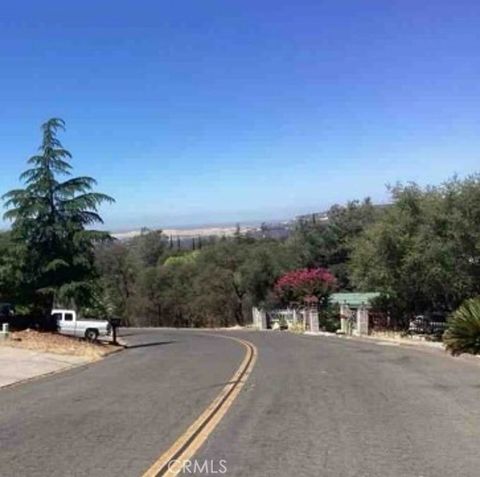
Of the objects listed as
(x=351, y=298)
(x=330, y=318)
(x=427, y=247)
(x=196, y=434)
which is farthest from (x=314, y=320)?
(x=196, y=434)

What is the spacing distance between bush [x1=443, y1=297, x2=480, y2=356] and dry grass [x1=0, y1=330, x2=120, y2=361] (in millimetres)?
10451

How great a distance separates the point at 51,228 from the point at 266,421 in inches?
787

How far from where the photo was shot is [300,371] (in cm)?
1688

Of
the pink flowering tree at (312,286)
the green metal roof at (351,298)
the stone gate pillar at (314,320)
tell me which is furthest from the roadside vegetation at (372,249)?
the pink flowering tree at (312,286)

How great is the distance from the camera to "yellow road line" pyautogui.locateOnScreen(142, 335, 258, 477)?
7301mm

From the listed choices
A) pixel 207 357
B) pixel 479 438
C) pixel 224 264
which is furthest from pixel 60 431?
pixel 224 264

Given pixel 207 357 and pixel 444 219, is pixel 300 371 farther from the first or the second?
pixel 444 219

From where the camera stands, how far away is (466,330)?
21.0 metres

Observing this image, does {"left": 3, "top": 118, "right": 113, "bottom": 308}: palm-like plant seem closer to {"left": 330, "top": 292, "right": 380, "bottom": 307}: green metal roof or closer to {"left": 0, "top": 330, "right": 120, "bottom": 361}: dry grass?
{"left": 0, "top": 330, "right": 120, "bottom": 361}: dry grass

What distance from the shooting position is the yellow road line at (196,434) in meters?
7.30

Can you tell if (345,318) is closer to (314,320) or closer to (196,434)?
(314,320)

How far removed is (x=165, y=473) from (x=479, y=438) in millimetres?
3787

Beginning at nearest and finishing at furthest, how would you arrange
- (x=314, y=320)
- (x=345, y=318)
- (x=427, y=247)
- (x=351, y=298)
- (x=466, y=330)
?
(x=466, y=330)
(x=427, y=247)
(x=345, y=318)
(x=314, y=320)
(x=351, y=298)

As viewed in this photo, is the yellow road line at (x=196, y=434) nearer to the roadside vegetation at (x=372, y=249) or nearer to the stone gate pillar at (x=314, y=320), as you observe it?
the roadside vegetation at (x=372, y=249)
